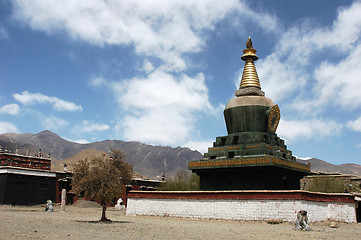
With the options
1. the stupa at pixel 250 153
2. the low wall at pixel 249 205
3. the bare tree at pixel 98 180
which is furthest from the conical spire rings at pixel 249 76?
the bare tree at pixel 98 180

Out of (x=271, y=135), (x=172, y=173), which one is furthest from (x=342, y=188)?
(x=172, y=173)

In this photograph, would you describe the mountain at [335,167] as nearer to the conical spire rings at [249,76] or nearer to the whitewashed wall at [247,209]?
the conical spire rings at [249,76]

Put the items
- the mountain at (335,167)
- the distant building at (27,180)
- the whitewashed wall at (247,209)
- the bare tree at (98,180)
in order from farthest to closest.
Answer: the mountain at (335,167)
the distant building at (27,180)
the whitewashed wall at (247,209)
the bare tree at (98,180)

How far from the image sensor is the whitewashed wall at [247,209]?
75.3 ft

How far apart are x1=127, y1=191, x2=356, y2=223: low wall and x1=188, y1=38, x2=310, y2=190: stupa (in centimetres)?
312

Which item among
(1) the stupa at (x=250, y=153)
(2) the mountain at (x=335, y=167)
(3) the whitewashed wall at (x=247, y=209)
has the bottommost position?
(3) the whitewashed wall at (x=247, y=209)

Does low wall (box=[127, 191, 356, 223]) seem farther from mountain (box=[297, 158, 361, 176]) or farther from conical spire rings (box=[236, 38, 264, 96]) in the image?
mountain (box=[297, 158, 361, 176])

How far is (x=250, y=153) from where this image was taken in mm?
28016

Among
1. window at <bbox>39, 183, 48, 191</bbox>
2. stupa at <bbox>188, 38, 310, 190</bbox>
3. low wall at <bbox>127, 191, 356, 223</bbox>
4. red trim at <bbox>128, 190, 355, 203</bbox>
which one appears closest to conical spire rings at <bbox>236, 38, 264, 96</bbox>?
stupa at <bbox>188, 38, 310, 190</bbox>

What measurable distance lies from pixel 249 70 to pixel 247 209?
1374 cm

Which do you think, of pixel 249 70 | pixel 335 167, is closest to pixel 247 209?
pixel 249 70

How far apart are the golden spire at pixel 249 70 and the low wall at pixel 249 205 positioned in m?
11.3

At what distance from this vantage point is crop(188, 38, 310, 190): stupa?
27.2 m

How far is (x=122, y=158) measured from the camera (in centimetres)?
2838
